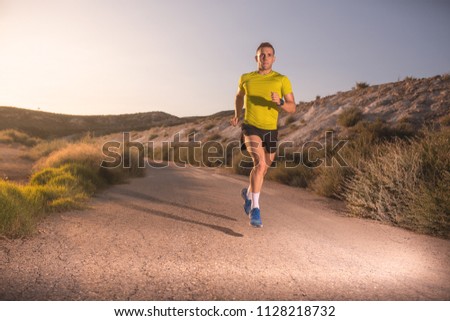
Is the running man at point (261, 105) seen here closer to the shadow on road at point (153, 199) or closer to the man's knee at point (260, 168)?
the man's knee at point (260, 168)

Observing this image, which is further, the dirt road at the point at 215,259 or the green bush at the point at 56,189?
the green bush at the point at 56,189

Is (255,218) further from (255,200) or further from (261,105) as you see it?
(261,105)

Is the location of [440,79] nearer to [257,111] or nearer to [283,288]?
[257,111]

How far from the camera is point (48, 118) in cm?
8244

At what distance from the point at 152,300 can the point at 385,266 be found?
230 centimetres

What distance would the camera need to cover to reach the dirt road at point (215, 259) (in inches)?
117

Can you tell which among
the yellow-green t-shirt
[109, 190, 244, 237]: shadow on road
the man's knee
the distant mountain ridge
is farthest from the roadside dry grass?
the distant mountain ridge

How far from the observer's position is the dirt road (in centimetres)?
296

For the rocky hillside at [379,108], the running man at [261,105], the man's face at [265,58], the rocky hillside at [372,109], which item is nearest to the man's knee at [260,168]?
the running man at [261,105]

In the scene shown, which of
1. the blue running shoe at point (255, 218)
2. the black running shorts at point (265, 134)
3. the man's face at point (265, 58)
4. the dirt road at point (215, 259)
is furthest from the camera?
the blue running shoe at point (255, 218)

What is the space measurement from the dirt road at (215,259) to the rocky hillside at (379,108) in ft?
44.1

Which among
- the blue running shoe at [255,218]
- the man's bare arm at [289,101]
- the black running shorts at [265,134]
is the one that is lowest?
the blue running shoe at [255,218]

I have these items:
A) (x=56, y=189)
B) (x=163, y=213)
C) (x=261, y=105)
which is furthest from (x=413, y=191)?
(x=56, y=189)

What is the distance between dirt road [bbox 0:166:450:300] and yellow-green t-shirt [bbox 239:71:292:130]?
1.47m
